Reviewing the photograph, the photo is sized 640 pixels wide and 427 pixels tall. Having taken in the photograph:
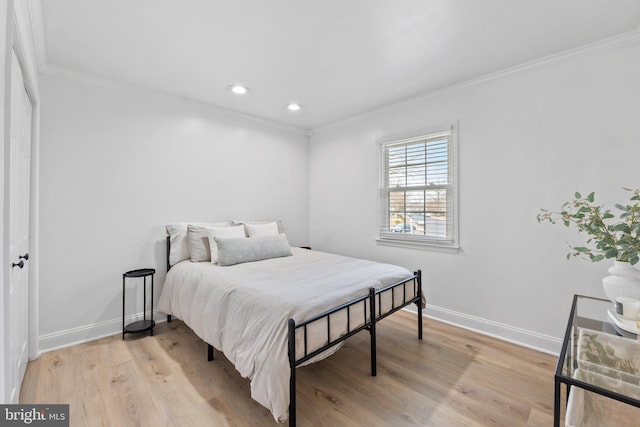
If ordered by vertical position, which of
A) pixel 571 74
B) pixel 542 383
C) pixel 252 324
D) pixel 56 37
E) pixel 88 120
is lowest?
pixel 542 383

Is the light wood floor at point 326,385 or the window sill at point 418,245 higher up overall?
the window sill at point 418,245

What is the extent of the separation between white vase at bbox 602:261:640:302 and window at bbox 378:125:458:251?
1.36m

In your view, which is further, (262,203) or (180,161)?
(262,203)

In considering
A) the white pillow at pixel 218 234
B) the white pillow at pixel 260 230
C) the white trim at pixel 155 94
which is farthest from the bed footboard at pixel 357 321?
the white trim at pixel 155 94

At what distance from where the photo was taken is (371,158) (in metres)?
3.74

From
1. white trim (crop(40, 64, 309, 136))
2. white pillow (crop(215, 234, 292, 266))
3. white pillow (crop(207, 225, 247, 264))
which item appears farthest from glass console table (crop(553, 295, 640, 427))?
white trim (crop(40, 64, 309, 136))

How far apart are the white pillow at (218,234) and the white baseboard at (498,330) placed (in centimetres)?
219

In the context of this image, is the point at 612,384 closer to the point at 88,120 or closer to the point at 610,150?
the point at 610,150

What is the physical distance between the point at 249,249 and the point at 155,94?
191cm

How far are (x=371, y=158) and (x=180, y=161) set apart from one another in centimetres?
227

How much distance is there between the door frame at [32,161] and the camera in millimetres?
1105

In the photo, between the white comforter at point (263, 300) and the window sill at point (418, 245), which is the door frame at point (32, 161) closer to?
the white comforter at point (263, 300)

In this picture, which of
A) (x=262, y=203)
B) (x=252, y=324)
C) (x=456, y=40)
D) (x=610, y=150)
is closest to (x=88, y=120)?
(x=262, y=203)

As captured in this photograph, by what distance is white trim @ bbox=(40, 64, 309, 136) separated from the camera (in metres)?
2.56
